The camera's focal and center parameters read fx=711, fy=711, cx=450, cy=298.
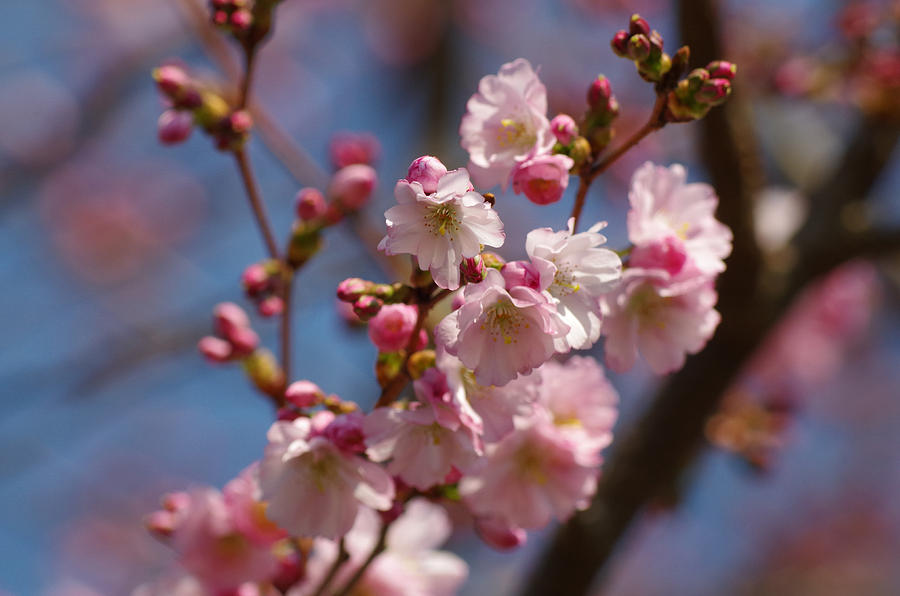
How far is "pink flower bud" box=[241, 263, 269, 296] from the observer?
3.91 feet

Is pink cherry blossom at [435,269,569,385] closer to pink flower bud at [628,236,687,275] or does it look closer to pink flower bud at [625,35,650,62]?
pink flower bud at [628,236,687,275]

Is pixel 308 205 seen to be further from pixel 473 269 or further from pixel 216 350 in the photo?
pixel 473 269

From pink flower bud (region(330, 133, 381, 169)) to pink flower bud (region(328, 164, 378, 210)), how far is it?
270mm

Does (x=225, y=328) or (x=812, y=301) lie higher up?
(x=225, y=328)

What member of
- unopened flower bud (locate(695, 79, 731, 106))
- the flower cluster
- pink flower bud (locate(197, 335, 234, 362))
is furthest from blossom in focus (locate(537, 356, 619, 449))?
pink flower bud (locate(197, 335, 234, 362))

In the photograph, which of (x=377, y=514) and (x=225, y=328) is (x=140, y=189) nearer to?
(x=225, y=328)

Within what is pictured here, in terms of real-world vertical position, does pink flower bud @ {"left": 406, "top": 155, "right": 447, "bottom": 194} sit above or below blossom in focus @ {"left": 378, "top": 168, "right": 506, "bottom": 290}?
above

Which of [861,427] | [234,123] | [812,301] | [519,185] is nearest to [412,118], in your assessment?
[812,301]

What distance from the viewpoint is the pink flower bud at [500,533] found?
110 centimetres

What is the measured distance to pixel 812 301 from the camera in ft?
12.0

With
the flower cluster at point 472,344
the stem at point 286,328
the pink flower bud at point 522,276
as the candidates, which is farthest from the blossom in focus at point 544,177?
the stem at point 286,328

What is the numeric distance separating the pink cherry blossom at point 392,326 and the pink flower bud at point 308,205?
36 cm

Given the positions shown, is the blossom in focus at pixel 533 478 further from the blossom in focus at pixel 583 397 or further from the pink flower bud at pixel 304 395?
the pink flower bud at pixel 304 395

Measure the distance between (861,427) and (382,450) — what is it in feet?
21.4
